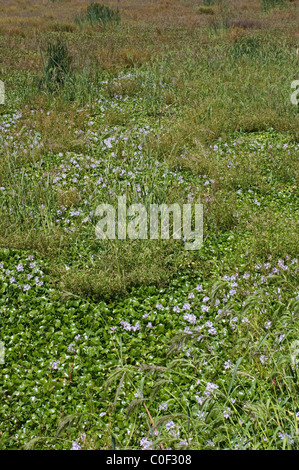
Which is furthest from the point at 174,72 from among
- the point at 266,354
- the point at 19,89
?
the point at 266,354

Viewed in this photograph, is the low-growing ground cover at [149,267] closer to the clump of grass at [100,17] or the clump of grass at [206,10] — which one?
the clump of grass at [100,17]

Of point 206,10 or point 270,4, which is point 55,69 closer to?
point 206,10

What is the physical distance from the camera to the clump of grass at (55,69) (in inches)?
291

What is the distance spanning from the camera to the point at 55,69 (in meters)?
7.47

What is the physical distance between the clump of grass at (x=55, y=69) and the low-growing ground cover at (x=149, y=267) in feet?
0.12

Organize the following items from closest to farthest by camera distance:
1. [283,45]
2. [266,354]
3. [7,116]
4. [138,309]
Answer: [266,354], [138,309], [7,116], [283,45]

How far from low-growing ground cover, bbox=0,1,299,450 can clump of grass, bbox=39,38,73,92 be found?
36 millimetres

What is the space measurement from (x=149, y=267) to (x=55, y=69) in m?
5.08

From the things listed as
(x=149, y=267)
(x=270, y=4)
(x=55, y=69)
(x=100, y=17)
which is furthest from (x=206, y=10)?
(x=149, y=267)

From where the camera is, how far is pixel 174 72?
836cm
